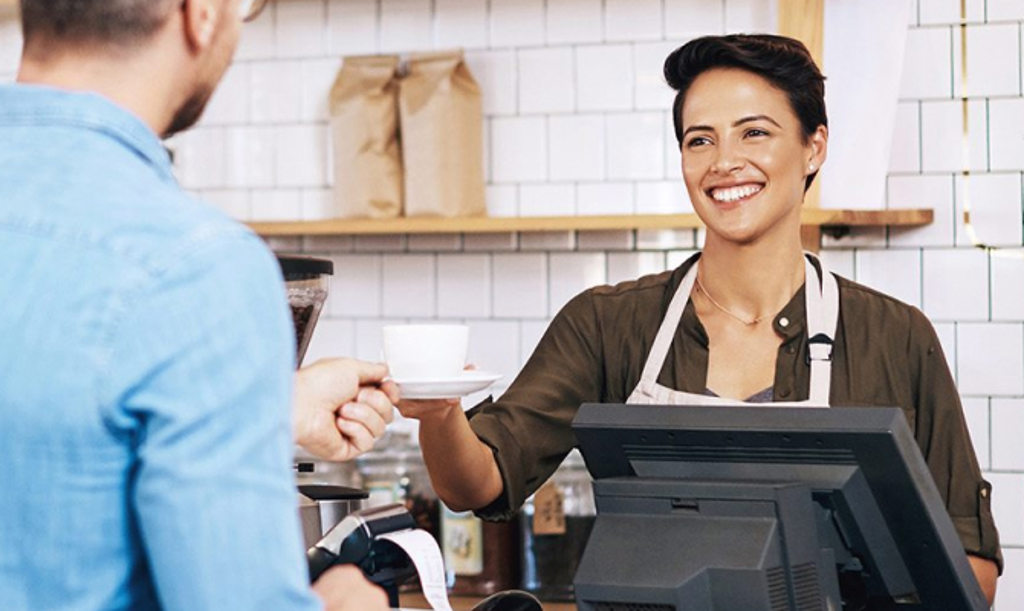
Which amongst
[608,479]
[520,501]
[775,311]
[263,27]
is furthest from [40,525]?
[263,27]

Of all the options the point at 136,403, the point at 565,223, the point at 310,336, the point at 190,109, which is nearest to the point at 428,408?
Answer: the point at 310,336

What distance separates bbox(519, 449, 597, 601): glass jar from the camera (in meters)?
3.14

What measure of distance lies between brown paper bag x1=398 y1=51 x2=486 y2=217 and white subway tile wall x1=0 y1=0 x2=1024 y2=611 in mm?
140

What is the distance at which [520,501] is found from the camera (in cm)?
231

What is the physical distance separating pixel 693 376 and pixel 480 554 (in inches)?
39.5

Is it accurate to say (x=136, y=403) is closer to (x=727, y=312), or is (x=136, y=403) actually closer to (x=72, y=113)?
(x=72, y=113)

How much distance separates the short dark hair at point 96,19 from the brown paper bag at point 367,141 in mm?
2441

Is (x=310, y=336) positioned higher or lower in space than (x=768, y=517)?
higher

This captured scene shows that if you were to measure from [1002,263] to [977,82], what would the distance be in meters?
0.43

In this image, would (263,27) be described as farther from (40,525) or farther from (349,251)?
(40,525)

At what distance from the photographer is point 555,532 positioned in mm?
3150

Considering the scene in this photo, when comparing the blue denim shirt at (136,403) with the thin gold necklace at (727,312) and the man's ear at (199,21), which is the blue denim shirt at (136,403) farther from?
the thin gold necklace at (727,312)

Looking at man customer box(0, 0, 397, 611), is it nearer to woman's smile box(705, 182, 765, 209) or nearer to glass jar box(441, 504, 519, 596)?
woman's smile box(705, 182, 765, 209)

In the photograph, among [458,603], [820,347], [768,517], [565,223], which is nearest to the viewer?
[768,517]
